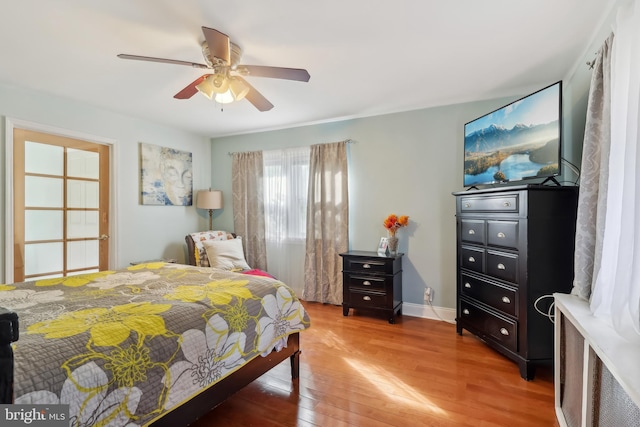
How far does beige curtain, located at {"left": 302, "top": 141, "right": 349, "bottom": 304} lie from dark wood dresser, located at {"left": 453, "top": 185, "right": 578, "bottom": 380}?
1704mm

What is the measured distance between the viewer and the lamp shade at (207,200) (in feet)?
14.2

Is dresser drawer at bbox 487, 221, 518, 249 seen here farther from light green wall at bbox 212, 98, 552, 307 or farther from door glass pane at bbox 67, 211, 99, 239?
door glass pane at bbox 67, 211, 99, 239

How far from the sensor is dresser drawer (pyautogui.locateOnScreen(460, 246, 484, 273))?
2557 millimetres

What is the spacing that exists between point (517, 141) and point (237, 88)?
224cm

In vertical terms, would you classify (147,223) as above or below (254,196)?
below

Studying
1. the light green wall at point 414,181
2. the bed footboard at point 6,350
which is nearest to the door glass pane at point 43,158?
the light green wall at point 414,181

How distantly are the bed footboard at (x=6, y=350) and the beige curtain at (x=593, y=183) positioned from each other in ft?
7.58

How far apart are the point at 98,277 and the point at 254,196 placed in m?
2.34

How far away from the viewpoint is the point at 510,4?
5.48 ft

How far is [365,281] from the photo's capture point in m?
3.34

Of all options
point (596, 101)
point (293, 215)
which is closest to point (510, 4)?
point (596, 101)

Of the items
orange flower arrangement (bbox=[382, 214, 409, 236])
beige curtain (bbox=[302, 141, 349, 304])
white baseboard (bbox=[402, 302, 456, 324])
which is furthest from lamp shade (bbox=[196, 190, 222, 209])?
white baseboard (bbox=[402, 302, 456, 324])

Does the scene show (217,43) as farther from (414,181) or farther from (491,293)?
(491,293)

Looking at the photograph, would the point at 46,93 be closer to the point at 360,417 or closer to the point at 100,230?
the point at 100,230
